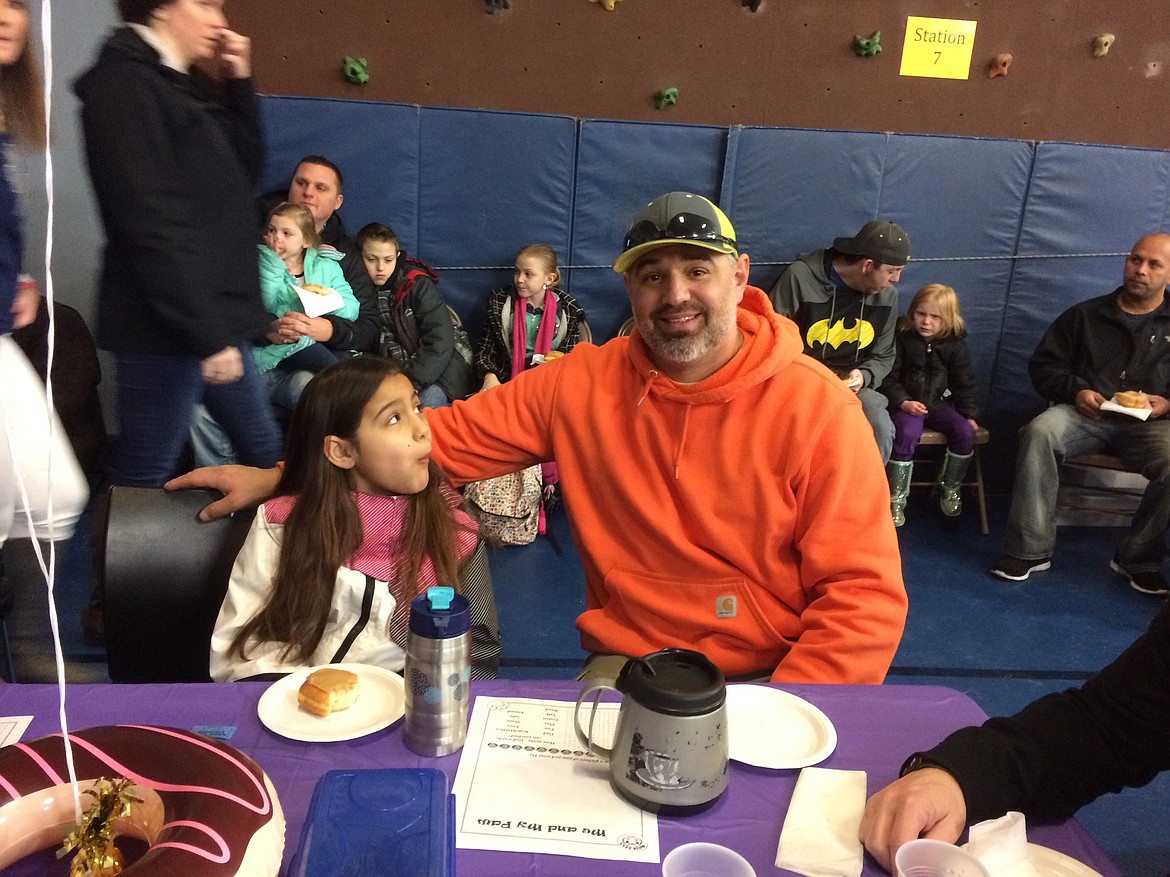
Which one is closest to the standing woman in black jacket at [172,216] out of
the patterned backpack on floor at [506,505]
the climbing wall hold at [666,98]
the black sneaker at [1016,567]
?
the patterned backpack on floor at [506,505]

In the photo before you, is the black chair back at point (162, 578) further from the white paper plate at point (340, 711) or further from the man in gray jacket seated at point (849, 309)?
the man in gray jacket seated at point (849, 309)

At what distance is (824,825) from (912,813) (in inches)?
3.9

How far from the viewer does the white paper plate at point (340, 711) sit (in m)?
1.08

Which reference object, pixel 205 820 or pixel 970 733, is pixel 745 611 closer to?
pixel 970 733

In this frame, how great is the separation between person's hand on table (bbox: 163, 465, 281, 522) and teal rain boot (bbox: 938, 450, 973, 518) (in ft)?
11.6

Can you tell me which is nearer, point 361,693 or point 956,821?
point 956,821

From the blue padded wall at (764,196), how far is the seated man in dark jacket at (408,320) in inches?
11.7

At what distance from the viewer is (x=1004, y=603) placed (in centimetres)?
347

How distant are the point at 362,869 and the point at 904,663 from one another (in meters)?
2.60

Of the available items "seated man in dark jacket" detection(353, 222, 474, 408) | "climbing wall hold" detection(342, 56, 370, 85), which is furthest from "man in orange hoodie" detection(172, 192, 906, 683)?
"climbing wall hold" detection(342, 56, 370, 85)

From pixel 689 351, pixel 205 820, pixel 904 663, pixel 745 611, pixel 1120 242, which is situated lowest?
pixel 904 663

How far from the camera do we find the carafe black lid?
929 mm

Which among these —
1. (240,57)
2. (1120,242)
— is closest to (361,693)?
(240,57)

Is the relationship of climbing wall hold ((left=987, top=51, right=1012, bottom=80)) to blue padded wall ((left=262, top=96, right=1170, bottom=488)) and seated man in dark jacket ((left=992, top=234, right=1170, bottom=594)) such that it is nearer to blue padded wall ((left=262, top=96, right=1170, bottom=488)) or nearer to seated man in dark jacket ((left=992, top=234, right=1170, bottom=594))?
blue padded wall ((left=262, top=96, right=1170, bottom=488))
